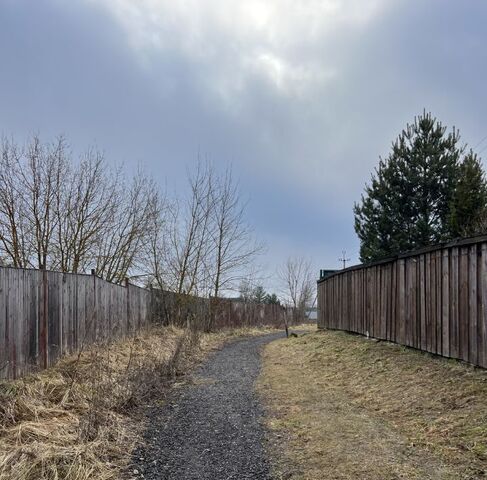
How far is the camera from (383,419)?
194 inches

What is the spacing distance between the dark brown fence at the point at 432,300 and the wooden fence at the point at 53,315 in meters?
4.54

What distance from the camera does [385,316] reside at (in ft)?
29.4

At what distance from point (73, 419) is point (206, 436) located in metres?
1.28

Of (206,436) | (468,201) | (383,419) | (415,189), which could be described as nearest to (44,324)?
(206,436)

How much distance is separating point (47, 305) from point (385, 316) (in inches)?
235

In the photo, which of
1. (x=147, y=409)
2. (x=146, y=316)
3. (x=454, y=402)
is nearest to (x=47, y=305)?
(x=147, y=409)

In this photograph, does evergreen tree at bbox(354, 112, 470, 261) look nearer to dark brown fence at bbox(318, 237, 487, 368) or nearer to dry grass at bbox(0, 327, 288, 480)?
dark brown fence at bbox(318, 237, 487, 368)

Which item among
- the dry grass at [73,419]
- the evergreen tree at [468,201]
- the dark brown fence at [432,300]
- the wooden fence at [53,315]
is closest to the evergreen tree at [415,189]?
the evergreen tree at [468,201]

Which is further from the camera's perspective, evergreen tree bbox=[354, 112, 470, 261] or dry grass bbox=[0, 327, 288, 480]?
evergreen tree bbox=[354, 112, 470, 261]

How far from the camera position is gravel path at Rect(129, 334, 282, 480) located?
371cm

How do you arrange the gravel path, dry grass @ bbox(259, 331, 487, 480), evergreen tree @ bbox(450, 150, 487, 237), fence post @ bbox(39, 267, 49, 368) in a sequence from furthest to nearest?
1. evergreen tree @ bbox(450, 150, 487, 237)
2. fence post @ bbox(39, 267, 49, 368)
3. the gravel path
4. dry grass @ bbox(259, 331, 487, 480)

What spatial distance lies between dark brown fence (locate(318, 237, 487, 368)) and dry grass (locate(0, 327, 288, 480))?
12.9ft

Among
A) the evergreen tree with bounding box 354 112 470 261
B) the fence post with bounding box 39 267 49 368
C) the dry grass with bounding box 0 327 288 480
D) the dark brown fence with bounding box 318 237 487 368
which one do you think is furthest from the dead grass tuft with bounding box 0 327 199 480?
the evergreen tree with bounding box 354 112 470 261

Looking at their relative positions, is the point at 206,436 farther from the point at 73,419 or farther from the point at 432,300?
the point at 432,300
